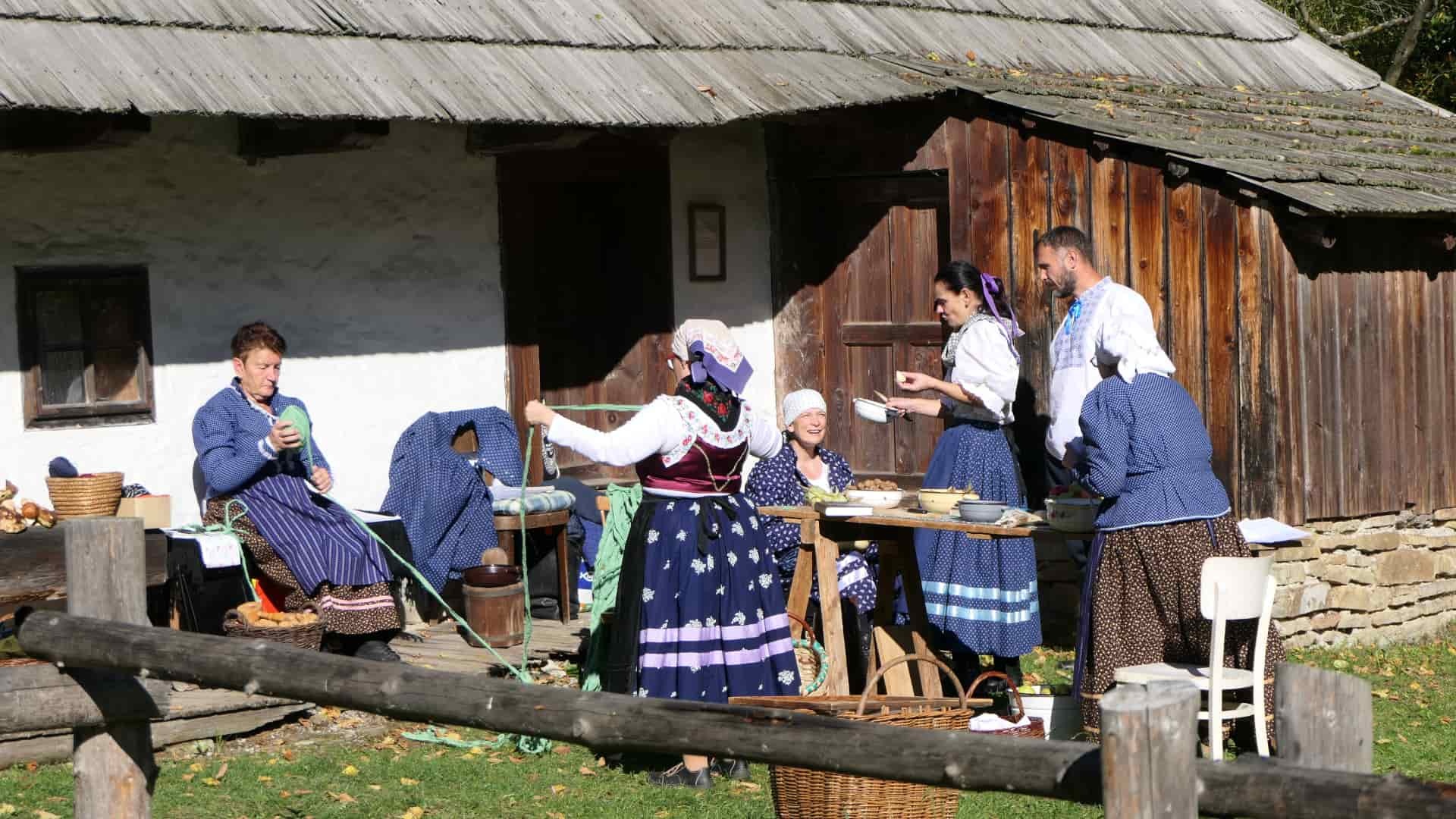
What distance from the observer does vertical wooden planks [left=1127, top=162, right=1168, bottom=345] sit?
362 inches

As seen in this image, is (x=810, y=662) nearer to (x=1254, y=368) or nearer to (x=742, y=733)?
(x=1254, y=368)

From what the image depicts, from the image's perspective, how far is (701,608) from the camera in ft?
22.4

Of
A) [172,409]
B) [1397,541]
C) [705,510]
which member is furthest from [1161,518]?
[172,409]

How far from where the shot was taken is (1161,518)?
6.56 metres

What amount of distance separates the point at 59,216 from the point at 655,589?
3.34m

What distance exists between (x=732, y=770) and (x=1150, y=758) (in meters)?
3.69

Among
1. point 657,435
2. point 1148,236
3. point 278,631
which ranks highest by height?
point 1148,236

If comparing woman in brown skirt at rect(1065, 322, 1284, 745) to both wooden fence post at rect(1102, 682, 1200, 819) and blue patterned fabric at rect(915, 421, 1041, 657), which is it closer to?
blue patterned fabric at rect(915, 421, 1041, 657)

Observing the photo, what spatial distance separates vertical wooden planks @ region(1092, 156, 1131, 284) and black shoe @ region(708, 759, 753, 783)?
12.0ft

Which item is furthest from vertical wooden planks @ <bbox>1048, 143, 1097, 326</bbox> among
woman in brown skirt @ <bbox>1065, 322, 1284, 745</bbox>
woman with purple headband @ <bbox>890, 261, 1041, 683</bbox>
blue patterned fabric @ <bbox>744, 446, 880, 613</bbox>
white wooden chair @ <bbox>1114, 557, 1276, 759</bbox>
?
white wooden chair @ <bbox>1114, 557, 1276, 759</bbox>

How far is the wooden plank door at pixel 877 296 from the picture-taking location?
1052cm

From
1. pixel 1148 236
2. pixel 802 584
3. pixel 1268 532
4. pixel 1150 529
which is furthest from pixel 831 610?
pixel 1148 236

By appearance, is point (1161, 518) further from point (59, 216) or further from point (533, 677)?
point (59, 216)

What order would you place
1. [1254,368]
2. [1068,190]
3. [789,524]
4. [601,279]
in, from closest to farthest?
[789,524], [1254,368], [1068,190], [601,279]
